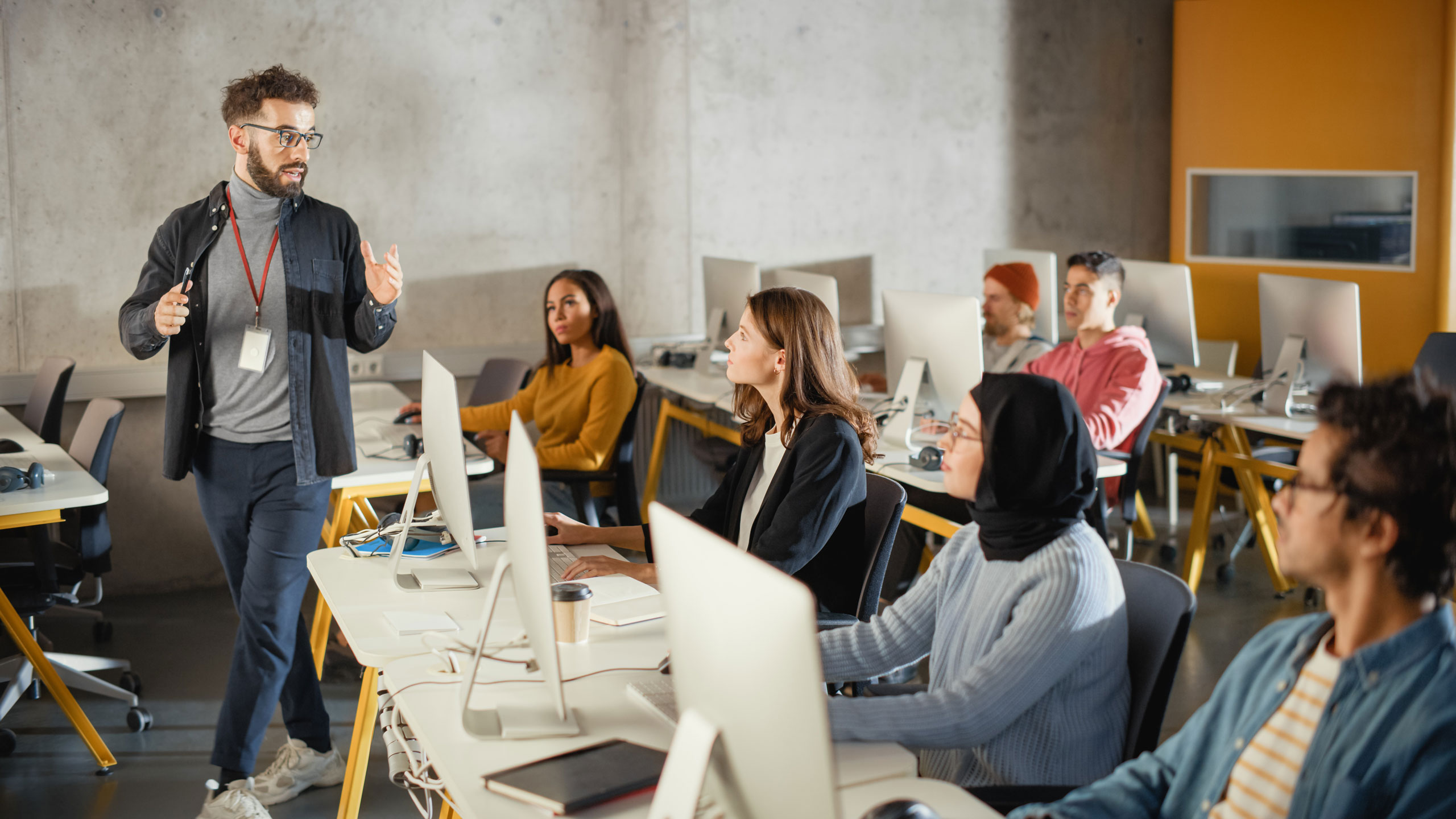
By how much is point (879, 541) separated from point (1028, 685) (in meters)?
0.76

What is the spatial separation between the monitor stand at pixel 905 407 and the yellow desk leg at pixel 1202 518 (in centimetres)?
119

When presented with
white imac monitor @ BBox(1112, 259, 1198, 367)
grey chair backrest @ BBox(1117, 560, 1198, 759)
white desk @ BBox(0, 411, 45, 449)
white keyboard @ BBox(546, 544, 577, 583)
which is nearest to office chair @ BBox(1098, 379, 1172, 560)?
white imac monitor @ BBox(1112, 259, 1198, 367)

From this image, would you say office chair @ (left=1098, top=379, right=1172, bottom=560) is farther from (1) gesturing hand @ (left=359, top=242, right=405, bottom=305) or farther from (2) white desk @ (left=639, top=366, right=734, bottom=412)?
(1) gesturing hand @ (left=359, top=242, right=405, bottom=305)

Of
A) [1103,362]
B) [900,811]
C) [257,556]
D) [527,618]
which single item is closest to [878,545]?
[527,618]

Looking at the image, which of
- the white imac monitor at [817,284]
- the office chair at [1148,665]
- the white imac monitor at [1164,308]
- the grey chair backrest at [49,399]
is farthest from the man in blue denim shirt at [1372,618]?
the grey chair backrest at [49,399]

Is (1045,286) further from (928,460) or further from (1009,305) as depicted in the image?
(928,460)

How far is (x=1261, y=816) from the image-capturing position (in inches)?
Result: 53.8

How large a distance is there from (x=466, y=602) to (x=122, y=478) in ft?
10.1

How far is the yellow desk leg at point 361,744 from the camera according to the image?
7.82 feet

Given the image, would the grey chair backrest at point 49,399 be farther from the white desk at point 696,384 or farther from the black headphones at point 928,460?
the black headphones at point 928,460

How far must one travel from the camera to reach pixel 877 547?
240 cm

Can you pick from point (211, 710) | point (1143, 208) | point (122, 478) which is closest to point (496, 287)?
point (122, 478)

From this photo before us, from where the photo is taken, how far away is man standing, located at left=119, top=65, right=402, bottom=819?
2711mm

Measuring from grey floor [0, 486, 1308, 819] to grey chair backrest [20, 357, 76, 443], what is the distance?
2.32 feet
